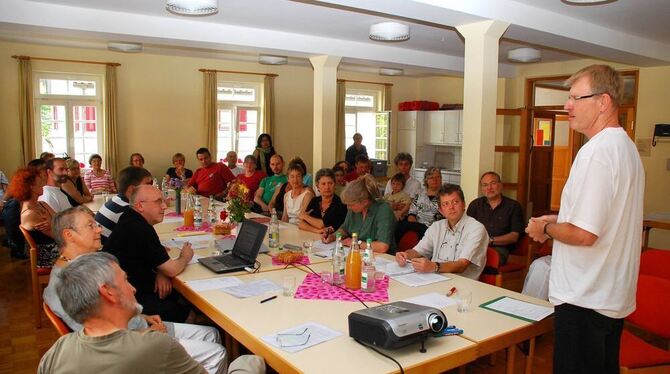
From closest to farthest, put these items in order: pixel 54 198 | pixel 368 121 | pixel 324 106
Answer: pixel 54 198 < pixel 324 106 < pixel 368 121

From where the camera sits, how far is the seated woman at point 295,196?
202 inches

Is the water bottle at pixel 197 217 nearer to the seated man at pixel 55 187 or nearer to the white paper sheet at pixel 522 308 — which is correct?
the seated man at pixel 55 187

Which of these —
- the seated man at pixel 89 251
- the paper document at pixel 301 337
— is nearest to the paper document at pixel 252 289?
the seated man at pixel 89 251

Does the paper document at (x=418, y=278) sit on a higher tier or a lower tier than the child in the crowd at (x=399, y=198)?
lower

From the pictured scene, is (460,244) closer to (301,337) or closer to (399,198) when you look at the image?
(301,337)

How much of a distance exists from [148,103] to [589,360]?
8579 millimetres

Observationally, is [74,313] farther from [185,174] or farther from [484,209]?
[185,174]

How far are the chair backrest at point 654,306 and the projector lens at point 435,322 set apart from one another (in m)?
1.33

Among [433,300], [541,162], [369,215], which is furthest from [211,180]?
[541,162]

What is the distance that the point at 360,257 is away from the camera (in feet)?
8.91

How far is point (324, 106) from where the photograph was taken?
7254 millimetres

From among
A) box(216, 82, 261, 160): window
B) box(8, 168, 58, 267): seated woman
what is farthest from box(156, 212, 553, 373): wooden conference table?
box(216, 82, 261, 160): window

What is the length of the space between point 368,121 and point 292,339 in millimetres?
9891

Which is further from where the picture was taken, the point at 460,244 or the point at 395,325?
the point at 460,244
